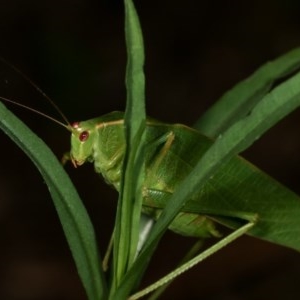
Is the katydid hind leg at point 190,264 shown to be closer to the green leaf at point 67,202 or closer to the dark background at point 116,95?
the green leaf at point 67,202

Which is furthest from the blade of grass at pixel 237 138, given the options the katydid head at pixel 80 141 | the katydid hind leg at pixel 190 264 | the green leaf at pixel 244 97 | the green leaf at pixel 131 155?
the katydid head at pixel 80 141

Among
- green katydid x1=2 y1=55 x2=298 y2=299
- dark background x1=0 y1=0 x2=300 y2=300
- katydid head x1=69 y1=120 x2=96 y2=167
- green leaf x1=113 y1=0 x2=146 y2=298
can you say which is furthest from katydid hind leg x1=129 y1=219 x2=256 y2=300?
dark background x1=0 y1=0 x2=300 y2=300

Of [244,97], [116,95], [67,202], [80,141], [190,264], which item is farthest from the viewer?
[116,95]

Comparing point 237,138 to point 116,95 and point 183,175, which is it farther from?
point 116,95

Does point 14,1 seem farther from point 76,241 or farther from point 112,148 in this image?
point 76,241

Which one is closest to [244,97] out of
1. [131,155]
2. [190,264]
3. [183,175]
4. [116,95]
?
[183,175]

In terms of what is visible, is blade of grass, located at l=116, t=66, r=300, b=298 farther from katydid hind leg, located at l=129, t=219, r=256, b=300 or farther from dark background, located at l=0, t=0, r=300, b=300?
dark background, located at l=0, t=0, r=300, b=300

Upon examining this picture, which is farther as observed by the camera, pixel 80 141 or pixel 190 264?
pixel 80 141
